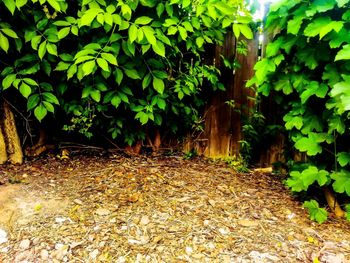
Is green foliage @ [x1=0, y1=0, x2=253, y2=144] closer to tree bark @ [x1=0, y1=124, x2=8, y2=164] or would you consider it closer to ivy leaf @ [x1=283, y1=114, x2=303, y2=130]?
tree bark @ [x1=0, y1=124, x2=8, y2=164]

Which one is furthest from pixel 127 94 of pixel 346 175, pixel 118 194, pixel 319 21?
pixel 346 175

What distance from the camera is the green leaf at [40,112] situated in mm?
2359

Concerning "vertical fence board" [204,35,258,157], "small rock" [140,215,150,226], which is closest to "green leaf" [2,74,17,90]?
"small rock" [140,215,150,226]

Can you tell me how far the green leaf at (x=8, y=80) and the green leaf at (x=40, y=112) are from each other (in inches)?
9.9

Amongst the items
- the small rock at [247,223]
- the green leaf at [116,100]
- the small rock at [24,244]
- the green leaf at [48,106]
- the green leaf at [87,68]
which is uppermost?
the green leaf at [87,68]

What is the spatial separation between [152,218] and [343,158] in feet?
4.09

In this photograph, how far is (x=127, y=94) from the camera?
2.73 m

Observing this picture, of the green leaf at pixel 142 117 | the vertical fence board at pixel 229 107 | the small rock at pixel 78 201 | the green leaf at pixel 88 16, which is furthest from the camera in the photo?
the vertical fence board at pixel 229 107

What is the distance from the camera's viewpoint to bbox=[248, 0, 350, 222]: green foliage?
5.92 ft

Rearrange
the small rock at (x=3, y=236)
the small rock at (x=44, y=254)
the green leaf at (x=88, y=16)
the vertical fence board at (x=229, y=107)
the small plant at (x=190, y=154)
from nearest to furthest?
1. the small rock at (x=44, y=254)
2. the small rock at (x=3, y=236)
3. the green leaf at (x=88, y=16)
4. the vertical fence board at (x=229, y=107)
5. the small plant at (x=190, y=154)

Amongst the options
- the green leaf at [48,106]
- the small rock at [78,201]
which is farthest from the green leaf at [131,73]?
the small rock at [78,201]

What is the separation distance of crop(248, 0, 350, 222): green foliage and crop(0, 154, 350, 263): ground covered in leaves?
0.30 meters

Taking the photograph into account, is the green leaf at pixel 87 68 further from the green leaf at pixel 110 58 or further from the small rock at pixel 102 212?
the small rock at pixel 102 212

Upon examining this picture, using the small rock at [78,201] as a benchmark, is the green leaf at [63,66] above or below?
above
